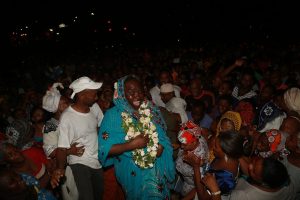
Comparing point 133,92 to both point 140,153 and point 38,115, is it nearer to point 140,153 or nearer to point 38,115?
point 140,153

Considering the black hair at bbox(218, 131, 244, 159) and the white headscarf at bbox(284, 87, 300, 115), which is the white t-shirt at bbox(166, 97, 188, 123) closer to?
the white headscarf at bbox(284, 87, 300, 115)

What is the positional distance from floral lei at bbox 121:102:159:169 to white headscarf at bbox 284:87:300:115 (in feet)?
8.03

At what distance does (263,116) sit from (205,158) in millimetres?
2005

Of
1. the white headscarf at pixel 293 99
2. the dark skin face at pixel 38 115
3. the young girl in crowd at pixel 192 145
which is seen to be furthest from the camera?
the dark skin face at pixel 38 115

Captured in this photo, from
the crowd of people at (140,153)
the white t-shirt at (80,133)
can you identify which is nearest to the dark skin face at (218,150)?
the crowd of people at (140,153)

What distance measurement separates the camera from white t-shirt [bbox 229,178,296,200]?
2861 millimetres

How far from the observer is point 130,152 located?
Answer: 383 centimetres

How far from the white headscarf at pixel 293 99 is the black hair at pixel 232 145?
2.12m

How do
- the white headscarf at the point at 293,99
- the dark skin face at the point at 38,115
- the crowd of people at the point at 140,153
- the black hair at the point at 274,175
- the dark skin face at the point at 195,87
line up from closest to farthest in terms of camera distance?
the black hair at the point at 274,175 < the crowd of people at the point at 140,153 < the white headscarf at the point at 293,99 < the dark skin face at the point at 38,115 < the dark skin face at the point at 195,87

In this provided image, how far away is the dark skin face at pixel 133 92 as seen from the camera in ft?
12.6

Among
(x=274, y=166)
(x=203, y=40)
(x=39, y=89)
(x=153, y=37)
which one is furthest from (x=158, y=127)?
(x=153, y=37)

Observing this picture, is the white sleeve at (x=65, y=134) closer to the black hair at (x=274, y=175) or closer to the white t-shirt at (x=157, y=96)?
the black hair at (x=274, y=175)

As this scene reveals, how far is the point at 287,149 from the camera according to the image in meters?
3.88

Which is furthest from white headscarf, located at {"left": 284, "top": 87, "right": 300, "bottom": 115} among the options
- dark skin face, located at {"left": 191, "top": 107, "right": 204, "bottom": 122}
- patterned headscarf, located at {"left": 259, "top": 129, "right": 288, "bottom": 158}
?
dark skin face, located at {"left": 191, "top": 107, "right": 204, "bottom": 122}
